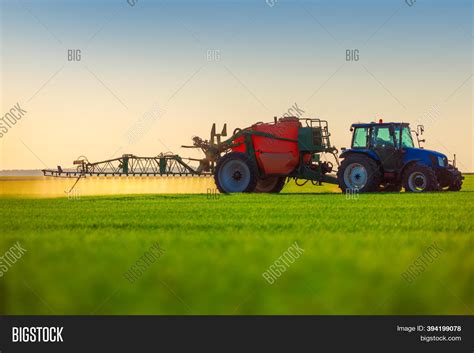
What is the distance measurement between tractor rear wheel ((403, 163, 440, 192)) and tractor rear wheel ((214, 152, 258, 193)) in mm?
4931

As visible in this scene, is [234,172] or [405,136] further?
[234,172]

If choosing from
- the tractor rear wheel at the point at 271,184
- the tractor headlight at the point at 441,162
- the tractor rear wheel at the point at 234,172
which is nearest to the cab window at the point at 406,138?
the tractor headlight at the point at 441,162

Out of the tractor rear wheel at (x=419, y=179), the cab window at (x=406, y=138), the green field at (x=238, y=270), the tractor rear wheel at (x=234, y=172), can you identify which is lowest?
the green field at (x=238, y=270)

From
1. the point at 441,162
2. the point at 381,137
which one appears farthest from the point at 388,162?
the point at 441,162

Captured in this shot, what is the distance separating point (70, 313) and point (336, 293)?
1642 millimetres

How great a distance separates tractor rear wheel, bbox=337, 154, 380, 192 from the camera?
69.5 feet

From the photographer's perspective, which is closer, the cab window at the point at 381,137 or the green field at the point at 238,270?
the green field at the point at 238,270

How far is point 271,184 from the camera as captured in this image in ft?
77.8

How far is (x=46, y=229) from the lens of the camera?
9281 millimetres

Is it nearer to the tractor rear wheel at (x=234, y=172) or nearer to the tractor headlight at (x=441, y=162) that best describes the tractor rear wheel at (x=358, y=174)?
the tractor headlight at (x=441, y=162)

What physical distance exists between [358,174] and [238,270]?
17.1 metres

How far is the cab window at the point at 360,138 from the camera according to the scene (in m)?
21.9

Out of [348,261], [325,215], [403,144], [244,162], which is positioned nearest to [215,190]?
[244,162]

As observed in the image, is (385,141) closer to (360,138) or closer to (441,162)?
(360,138)
